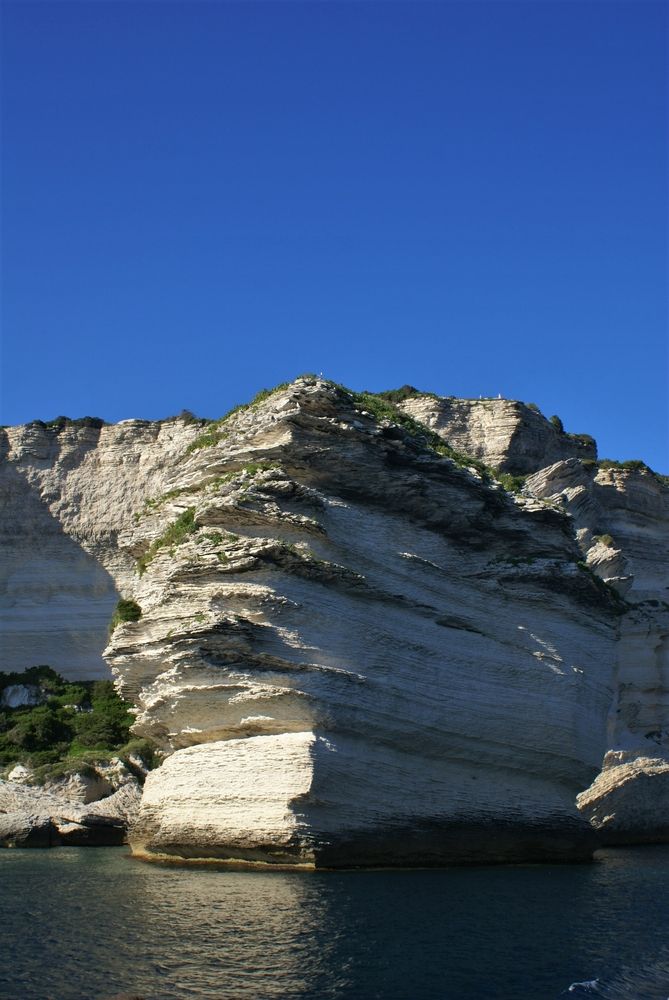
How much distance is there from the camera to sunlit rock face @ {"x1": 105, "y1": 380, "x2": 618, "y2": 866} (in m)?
23.2

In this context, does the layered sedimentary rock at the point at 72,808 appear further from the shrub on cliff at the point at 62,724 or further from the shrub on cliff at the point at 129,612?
the shrub on cliff at the point at 129,612

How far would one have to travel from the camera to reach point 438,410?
48250 mm

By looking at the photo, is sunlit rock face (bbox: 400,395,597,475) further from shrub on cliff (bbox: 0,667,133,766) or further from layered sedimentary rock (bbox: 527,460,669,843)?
shrub on cliff (bbox: 0,667,133,766)

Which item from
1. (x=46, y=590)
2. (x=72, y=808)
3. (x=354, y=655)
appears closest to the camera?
(x=354, y=655)

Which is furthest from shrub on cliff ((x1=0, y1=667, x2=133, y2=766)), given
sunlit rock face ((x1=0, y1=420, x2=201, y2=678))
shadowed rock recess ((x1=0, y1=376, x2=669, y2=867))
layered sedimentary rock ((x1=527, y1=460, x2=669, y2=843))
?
layered sedimentary rock ((x1=527, y1=460, x2=669, y2=843))

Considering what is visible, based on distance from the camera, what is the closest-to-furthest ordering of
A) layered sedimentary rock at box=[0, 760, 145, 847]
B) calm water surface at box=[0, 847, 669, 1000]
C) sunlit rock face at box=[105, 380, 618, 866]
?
1. calm water surface at box=[0, 847, 669, 1000]
2. sunlit rock face at box=[105, 380, 618, 866]
3. layered sedimentary rock at box=[0, 760, 145, 847]

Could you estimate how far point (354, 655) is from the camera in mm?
24406

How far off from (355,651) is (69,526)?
26890 millimetres

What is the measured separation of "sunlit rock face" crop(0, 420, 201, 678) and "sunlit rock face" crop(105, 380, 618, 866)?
18099 mm

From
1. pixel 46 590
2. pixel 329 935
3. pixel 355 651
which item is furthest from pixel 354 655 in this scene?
pixel 46 590

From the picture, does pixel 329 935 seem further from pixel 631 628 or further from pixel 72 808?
pixel 631 628

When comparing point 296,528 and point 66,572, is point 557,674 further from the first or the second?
point 66,572

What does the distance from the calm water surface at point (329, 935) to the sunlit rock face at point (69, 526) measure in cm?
2387

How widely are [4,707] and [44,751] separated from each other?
20.4 feet
